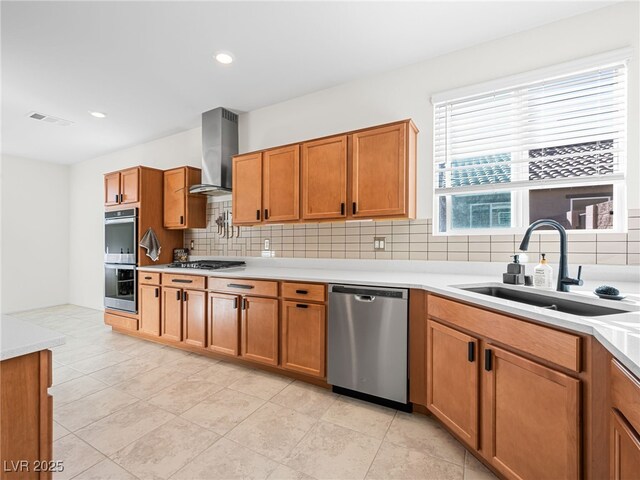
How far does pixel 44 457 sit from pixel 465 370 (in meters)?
1.77

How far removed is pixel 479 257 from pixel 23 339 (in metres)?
2.63

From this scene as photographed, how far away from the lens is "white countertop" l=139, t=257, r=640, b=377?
0.91 metres

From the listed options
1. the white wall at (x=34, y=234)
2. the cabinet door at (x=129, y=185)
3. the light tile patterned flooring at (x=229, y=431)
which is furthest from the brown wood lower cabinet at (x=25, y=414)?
the white wall at (x=34, y=234)

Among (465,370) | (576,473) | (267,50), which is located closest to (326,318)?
(465,370)

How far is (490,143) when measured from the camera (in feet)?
7.73

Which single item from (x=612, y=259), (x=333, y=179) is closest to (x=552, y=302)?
(x=612, y=259)

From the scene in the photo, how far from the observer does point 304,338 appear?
7.65 ft

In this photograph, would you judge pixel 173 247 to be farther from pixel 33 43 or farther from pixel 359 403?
pixel 359 403

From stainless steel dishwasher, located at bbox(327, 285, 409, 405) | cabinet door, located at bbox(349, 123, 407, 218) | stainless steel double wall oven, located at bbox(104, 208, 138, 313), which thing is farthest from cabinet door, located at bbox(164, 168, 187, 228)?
stainless steel dishwasher, located at bbox(327, 285, 409, 405)

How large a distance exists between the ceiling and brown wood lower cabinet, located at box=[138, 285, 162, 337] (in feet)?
7.11

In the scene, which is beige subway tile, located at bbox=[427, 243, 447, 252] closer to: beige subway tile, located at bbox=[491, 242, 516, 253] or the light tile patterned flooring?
beige subway tile, located at bbox=[491, 242, 516, 253]

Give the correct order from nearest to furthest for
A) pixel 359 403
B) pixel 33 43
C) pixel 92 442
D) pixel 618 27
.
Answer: pixel 92 442
pixel 618 27
pixel 359 403
pixel 33 43

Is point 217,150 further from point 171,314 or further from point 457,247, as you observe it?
point 457,247

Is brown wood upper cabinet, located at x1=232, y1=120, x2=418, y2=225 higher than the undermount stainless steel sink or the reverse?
higher
